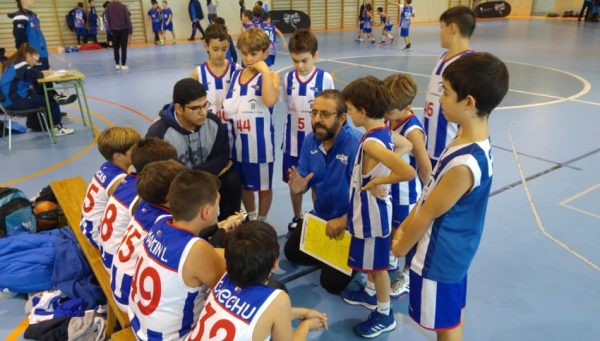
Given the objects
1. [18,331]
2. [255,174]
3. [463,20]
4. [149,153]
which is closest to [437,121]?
[463,20]

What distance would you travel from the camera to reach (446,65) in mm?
3721

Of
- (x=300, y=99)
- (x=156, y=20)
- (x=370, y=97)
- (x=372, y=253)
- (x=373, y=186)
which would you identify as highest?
(x=156, y=20)

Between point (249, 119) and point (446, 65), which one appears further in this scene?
point (249, 119)

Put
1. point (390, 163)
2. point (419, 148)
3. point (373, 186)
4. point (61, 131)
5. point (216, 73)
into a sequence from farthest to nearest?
point (61, 131), point (216, 73), point (419, 148), point (373, 186), point (390, 163)

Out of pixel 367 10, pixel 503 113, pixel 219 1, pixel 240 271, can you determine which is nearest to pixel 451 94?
pixel 240 271

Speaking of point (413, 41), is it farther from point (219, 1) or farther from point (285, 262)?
point (285, 262)

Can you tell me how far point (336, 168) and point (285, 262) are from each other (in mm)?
1089

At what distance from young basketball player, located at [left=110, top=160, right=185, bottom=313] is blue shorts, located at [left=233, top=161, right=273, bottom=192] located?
1.64 metres

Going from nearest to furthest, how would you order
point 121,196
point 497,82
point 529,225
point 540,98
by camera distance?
point 497,82 → point 121,196 → point 529,225 → point 540,98

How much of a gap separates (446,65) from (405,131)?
38.1 inches

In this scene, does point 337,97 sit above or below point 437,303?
above

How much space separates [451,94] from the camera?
1961 millimetres

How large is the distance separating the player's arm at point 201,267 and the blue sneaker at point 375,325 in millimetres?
1247

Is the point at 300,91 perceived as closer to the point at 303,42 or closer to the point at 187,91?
the point at 303,42
